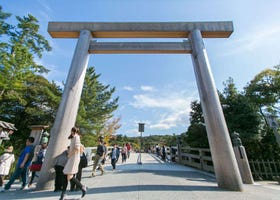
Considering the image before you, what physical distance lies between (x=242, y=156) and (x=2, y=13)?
66.9ft

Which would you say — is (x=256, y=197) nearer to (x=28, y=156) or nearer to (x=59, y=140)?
(x=59, y=140)

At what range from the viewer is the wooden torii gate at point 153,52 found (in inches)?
149

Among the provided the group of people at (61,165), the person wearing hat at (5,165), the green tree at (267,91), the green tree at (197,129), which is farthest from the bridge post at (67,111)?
the green tree at (267,91)

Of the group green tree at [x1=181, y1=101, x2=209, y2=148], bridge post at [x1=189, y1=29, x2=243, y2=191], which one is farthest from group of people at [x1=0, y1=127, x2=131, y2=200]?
green tree at [x1=181, y1=101, x2=209, y2=148]

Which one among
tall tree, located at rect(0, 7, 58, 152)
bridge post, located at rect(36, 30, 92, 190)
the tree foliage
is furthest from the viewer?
tall tree, located at rect(0, 7, 58, 152)

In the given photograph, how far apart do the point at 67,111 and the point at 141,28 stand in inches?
156

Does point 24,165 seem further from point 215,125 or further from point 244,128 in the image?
point 244,128

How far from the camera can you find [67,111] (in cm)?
421

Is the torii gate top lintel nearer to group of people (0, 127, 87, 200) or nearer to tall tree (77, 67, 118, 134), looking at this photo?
group of people (0, 127, 87, 200)

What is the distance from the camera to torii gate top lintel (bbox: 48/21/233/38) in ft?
17.7

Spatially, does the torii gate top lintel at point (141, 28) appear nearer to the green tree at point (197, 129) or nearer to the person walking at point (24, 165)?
the person walking at point (24, 165)

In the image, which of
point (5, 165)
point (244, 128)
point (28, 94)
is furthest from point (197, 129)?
point (28, 94)

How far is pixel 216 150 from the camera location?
13.1 ft

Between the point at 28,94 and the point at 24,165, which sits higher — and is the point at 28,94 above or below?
above
